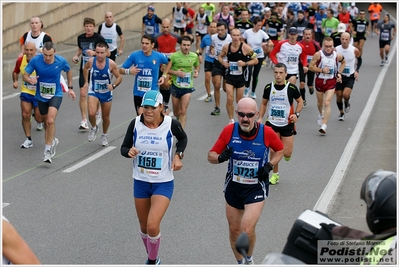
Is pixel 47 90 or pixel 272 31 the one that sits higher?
pixel 47 90

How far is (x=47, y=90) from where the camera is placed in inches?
478

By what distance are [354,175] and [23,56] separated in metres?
5.75

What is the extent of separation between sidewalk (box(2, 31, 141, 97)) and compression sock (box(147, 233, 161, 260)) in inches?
428

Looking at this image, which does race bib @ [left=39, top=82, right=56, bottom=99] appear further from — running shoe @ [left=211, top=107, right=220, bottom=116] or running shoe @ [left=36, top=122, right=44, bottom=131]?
running shoe @ [left=211, top=107, right=220, bottom=116]

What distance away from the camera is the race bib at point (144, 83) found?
12.8 metres

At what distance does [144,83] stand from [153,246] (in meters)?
5.76

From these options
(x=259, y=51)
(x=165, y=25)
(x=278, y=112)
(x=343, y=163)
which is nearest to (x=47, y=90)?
(x=278, y=112)

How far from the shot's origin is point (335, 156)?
12789mm

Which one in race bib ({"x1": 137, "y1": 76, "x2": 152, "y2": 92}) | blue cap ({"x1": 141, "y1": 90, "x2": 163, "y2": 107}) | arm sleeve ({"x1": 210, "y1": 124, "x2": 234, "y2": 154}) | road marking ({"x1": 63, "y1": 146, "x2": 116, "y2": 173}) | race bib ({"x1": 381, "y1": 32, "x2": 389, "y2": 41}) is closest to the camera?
arm sleeve ({"x1": 210, "y1": 124, "x2": 234, "y2": 154})

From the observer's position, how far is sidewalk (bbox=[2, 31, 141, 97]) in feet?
62.1

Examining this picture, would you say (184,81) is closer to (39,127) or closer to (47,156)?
(39,127)

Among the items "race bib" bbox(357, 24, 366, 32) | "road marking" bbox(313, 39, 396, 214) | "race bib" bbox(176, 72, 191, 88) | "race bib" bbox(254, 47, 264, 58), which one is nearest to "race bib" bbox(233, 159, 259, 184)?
"road marking" bbox(313, 39, 396, 214)

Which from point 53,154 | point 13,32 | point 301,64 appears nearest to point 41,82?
point 53,154

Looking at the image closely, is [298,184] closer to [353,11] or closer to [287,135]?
[287,135]
